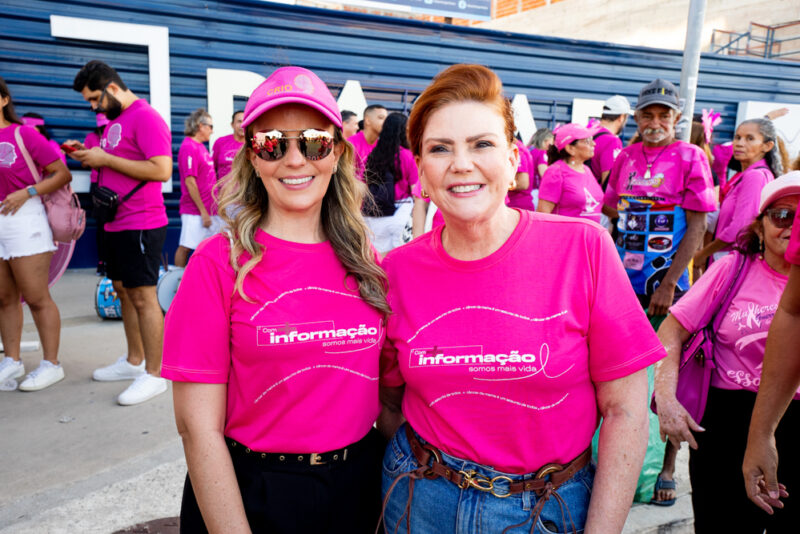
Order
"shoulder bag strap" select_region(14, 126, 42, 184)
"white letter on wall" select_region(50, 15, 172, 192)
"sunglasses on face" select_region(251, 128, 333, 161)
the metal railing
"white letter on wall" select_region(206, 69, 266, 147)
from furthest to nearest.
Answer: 1. the metal railing
2. "white letter on wall" select_region(206, 69, 266, 147)
3. "white letter on wall" select_region(50, 15, 172, 192)
4. "shoulder bag strap" select_region(14, 126, 42, 184)
5. "sunglasses on face" select_region(251, 128, 333, 161)

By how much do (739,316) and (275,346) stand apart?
1605 millimetres

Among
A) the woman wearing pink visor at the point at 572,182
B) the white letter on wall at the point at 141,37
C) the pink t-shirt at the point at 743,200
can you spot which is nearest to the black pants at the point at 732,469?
the pink t-shirt at the point at 743,200

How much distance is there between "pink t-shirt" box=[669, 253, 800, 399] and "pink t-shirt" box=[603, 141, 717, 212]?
69.9 inches

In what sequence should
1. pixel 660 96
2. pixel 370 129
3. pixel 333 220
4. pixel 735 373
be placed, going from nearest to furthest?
1. pixel 333 220
2. pixel 735 373
3. pixel 660 96
4. pixel 370 129

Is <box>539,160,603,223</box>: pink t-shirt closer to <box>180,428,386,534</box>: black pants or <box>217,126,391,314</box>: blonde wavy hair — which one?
<box>217,126,391,314</box>: blonde wavy hair

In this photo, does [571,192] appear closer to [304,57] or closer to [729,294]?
[729,294]

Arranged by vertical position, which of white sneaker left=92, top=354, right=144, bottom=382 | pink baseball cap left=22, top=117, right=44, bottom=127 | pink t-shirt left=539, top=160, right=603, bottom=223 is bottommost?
white sneaker left=92, top=354, right=144, bottom=382

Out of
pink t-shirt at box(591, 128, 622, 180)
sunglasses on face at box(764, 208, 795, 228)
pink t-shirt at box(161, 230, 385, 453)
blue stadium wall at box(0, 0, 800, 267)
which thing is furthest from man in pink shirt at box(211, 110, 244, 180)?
sunglasses on face at box(764, 208, 795, 228)

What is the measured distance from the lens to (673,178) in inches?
150

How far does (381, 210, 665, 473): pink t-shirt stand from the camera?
151 cm

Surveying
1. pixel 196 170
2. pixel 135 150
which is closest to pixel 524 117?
pixel 196 170

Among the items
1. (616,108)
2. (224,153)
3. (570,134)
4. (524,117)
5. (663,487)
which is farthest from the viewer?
(524,117)

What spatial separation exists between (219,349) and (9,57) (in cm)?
841

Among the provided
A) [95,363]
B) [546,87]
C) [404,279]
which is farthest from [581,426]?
[546,87]
